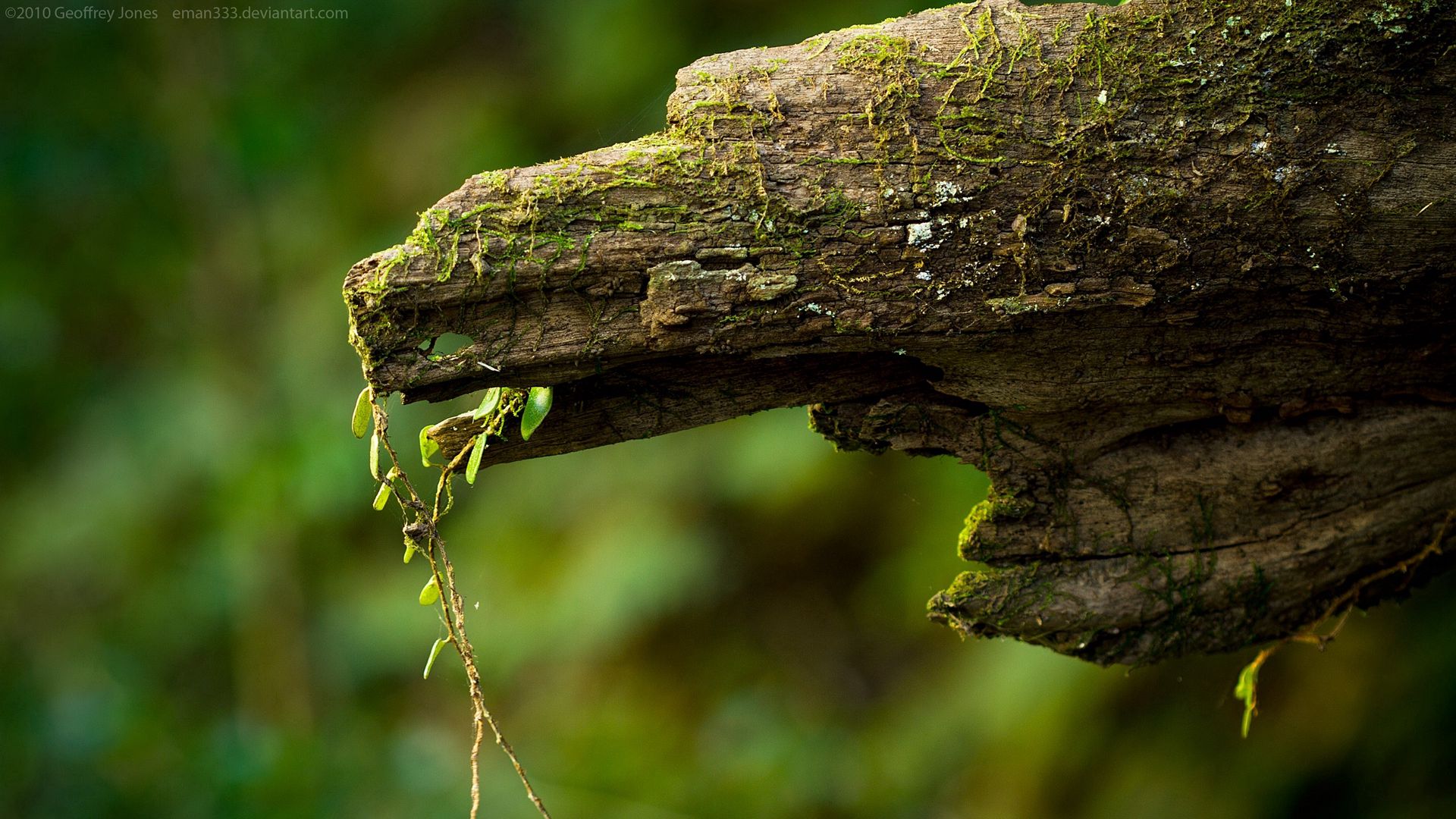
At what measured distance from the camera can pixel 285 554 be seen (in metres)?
3.87

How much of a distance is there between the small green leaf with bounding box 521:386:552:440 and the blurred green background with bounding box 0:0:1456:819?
2095mm

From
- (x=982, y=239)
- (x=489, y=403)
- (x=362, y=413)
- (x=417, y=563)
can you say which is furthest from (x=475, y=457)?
(x=417, y=563)

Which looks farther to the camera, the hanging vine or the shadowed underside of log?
the hanging vine

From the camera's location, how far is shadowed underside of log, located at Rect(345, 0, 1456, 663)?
1.28 meters

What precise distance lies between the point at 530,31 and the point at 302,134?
1509 millimetres

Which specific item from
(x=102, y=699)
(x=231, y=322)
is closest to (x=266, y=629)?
(x=102, y=699)

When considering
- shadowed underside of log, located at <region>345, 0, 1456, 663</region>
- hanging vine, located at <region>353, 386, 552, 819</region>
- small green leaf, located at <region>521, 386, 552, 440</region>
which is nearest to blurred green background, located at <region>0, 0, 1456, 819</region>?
shadowed underside of log, located at <region>345, 0, 1456, 663</region>

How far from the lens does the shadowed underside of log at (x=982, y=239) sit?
1280 mm

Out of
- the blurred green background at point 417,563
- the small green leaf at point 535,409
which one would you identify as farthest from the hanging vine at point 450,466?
the blurred green background at point 417,563

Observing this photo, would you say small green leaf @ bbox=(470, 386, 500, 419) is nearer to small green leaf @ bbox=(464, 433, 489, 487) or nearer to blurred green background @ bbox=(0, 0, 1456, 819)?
small green leaf @ bbox=(464, 433, 489, 487)

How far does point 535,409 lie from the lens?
1.41 m

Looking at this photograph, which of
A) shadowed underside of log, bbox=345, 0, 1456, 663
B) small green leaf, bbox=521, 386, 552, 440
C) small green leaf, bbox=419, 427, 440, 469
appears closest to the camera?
shadowed underside of log, bbox=345, 0, 1456, 663

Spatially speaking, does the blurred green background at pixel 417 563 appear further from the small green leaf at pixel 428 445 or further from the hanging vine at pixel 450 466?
the small green leaf at pixel 428 445

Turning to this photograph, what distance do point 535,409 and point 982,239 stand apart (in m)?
0.66
